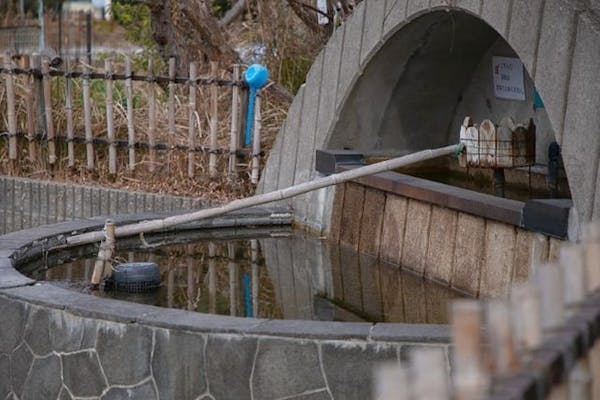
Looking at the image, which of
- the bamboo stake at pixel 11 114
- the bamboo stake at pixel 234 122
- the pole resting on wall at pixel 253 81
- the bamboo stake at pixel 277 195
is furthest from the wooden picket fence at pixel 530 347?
the bamboo stake at pixel 11 114

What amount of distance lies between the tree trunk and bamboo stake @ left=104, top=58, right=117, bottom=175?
1.07 metres

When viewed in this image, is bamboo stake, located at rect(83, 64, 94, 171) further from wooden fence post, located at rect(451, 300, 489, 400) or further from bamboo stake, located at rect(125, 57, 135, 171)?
wooden fence post, located at rect(451, 300, 489, 400)

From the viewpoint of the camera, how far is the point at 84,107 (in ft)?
40.2

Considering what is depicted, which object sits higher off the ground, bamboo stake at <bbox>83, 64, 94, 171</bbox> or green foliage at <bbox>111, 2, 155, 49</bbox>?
green foliage at <bbox>111, 2, 155, 49</bbox>

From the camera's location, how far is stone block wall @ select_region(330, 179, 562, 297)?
23.3ft

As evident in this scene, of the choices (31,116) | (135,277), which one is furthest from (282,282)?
(31,116)

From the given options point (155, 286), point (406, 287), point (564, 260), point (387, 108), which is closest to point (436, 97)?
point (387, 108)

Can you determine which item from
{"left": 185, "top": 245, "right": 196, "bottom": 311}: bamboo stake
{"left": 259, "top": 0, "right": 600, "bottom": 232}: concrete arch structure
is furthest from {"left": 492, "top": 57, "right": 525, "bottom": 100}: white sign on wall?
{"left": 185, "top": 245, "right": 196, "bottom": 311}: bamboo stake

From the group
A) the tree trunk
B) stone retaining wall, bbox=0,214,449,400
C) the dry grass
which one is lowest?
stone retaining wall, bbox=0,214,449,400

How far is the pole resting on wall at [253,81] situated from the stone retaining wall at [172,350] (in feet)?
13.7

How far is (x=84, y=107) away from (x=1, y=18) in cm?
1929

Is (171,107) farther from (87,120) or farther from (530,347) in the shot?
(530,347)

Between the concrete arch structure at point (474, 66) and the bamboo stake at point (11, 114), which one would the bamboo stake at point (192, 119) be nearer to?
the concrete arch structure at point (474, 66)

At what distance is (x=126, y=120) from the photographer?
1255cm
